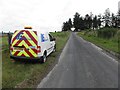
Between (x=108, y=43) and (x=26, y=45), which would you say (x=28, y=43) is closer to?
(x=26, y=45)

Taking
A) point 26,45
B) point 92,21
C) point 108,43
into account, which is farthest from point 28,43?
point 92,21

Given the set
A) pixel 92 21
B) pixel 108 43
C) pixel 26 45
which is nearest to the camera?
pixel 26 45

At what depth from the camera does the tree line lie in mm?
123525

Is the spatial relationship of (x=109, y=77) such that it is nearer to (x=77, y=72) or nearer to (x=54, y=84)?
(x=77, y=72)

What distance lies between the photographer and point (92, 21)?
5576 inches

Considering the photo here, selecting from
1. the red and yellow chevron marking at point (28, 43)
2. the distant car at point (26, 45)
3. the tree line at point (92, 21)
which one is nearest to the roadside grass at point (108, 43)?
the distant car at point (26, 45)

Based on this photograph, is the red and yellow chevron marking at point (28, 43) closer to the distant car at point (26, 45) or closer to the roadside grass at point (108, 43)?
the distant car at point (26, 45)

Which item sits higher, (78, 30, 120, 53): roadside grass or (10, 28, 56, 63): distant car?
(10, 28, 56, 63): distant car

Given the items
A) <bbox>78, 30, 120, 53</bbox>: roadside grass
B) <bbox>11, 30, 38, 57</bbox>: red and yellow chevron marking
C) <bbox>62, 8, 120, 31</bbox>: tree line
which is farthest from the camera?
<bbox>62, 8, 120, 31</bbox>: tree line

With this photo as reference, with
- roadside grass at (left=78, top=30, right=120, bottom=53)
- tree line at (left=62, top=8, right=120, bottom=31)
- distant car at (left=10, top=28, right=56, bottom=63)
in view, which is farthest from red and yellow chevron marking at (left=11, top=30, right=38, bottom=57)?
Answer: tree line at (left=62, top=8, right=120, bottom=31)

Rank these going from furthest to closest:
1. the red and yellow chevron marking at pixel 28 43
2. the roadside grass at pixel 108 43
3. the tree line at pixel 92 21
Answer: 1. the tree line at pixel 92 21
2. the roadside grass at pixel 108 43
3. the red and yellow chevron marking at pixel 28 43

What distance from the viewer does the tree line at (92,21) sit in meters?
124

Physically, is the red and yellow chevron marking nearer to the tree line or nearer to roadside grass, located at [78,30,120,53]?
roadside grass, located at [78,30,120,53]

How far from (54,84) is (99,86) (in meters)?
1.64
